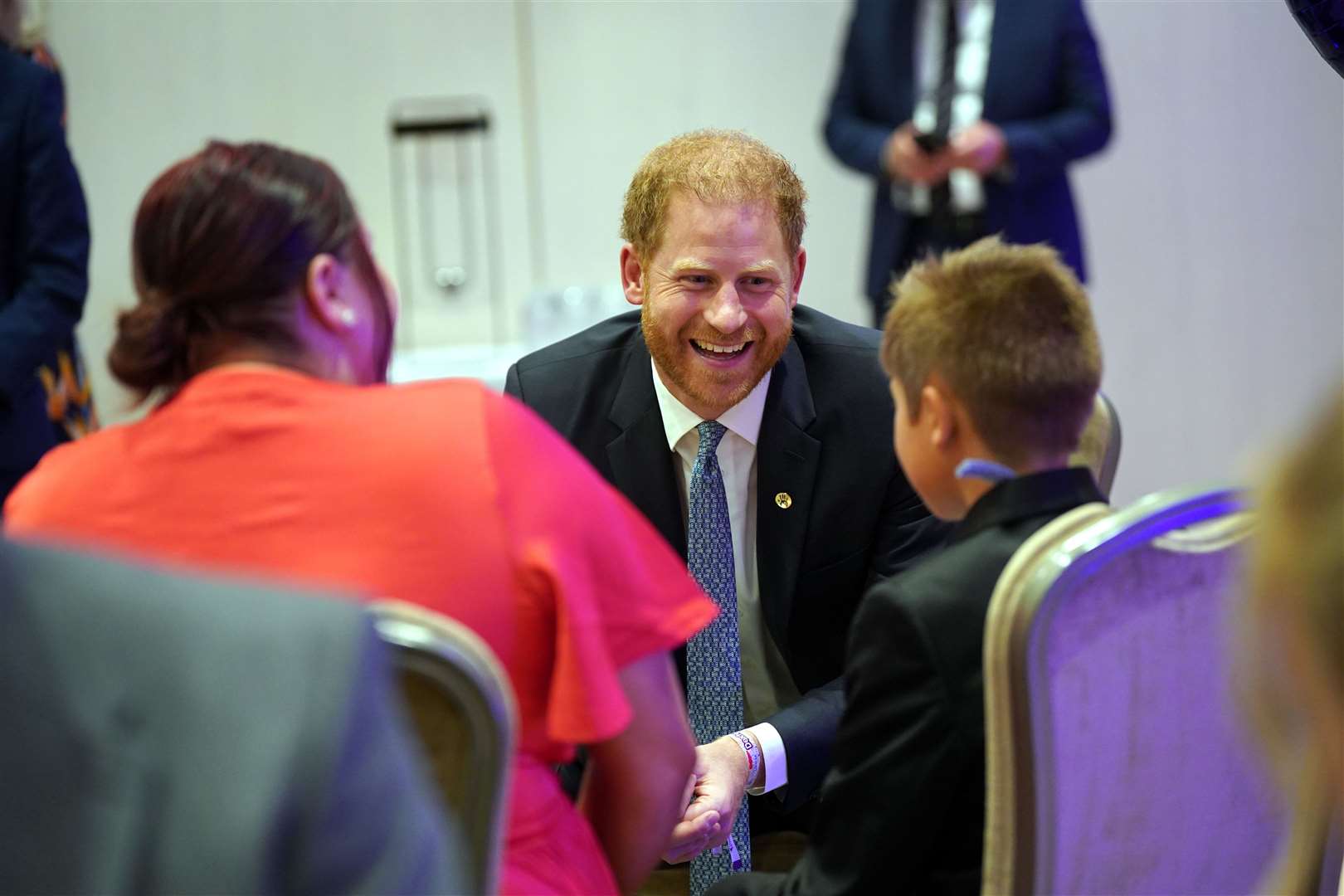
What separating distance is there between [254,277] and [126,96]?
439cm

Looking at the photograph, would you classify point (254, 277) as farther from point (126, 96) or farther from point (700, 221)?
point (126, 96)

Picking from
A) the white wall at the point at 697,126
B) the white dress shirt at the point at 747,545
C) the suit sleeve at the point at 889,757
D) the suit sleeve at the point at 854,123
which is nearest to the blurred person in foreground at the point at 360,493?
the suit sleeve at the point at 889,757

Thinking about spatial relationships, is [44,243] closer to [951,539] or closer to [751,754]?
[751,754]

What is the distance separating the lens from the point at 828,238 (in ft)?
17.5

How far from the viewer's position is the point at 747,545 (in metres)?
2.05

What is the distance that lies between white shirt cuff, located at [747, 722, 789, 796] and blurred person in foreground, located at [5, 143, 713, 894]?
1.52ft

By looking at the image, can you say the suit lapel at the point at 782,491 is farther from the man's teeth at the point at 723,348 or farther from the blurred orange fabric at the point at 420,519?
the blurred orange fabric at the point at 420,519

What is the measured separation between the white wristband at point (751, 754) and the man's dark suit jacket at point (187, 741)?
117 centimetres

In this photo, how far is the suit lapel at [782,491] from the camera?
6.49 feet

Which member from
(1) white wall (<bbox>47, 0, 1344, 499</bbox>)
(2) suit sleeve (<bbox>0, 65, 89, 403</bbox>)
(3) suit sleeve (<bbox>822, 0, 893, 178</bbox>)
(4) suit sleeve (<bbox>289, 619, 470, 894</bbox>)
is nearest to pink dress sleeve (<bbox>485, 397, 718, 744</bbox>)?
(4) suit sleeve (<bbox>289, 619, 470, 894</bbox>)

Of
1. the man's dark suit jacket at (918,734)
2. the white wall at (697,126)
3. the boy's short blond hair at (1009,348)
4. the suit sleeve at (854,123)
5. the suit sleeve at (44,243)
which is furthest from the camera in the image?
the white wall at (697,126)

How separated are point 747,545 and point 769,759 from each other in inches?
12.3

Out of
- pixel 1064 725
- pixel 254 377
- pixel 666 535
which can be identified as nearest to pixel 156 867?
pixel 254 377

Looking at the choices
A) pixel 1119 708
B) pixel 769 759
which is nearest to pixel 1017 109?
pixel 769 759
